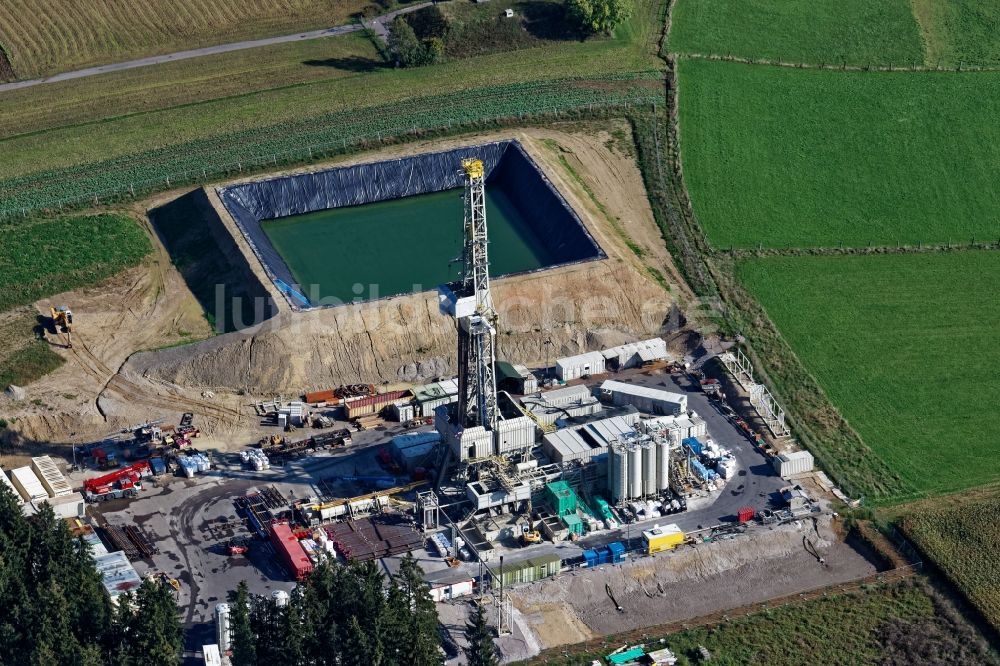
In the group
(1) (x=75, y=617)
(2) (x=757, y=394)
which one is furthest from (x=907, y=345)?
(1) (x=75, y=617)

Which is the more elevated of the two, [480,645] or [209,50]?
[209,50]

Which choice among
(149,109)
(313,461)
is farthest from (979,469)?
(149,109)

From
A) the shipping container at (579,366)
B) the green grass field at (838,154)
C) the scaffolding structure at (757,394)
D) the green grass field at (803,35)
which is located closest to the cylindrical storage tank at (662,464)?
the scaffolding structure at (757,394)

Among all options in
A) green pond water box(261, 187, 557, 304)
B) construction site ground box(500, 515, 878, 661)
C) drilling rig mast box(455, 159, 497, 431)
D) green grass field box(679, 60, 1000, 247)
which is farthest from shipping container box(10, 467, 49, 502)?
green grass field box(679, 60, 1000, 247)

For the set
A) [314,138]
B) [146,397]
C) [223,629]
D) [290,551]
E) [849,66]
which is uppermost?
[849,66]

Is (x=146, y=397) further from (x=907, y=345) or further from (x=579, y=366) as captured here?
(x=907, y=345)

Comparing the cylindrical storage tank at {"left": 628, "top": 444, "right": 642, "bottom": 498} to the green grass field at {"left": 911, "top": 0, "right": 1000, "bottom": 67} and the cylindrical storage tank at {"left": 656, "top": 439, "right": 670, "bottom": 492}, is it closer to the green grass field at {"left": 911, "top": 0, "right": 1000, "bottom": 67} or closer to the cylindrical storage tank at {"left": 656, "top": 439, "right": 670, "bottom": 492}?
the cylindrical storage tank at {"left": 656, "top": 439, "right": 670, "bottom": 492}
